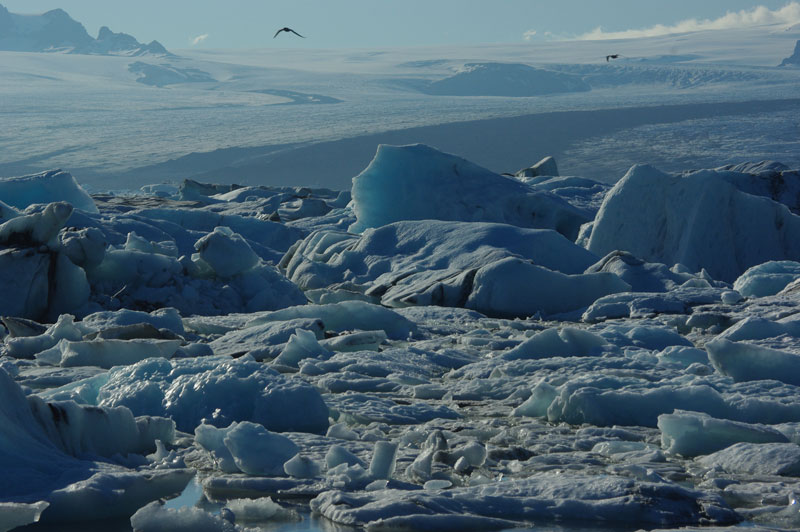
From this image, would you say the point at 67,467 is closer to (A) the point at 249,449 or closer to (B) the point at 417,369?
(A) the point at 249,449

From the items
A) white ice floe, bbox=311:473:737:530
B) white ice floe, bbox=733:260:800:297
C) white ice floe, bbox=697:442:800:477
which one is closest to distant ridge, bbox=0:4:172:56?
white ice floe, bbox=733:260:800:297

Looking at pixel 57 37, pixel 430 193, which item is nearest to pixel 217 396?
pixel 430 193

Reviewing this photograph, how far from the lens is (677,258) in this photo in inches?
408

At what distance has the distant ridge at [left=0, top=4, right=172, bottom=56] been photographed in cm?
10781

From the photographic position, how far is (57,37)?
363ft

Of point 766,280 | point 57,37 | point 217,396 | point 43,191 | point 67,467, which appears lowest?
point 766,280

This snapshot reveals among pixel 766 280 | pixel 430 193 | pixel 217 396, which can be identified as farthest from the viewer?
pixel 430 193

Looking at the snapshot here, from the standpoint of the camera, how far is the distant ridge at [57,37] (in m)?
108

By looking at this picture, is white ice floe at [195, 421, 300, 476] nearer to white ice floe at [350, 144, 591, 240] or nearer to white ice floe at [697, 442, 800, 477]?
white ice floe at [697, 442, 800, 477]

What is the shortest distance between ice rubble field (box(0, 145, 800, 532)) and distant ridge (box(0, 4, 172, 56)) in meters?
102

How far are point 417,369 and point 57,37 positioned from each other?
4510 inches

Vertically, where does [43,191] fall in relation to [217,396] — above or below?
below

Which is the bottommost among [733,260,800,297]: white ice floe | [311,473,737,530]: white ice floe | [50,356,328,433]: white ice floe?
[733,260,800,297]: white ice floe

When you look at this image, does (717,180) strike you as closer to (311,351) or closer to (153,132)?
(311,351)
